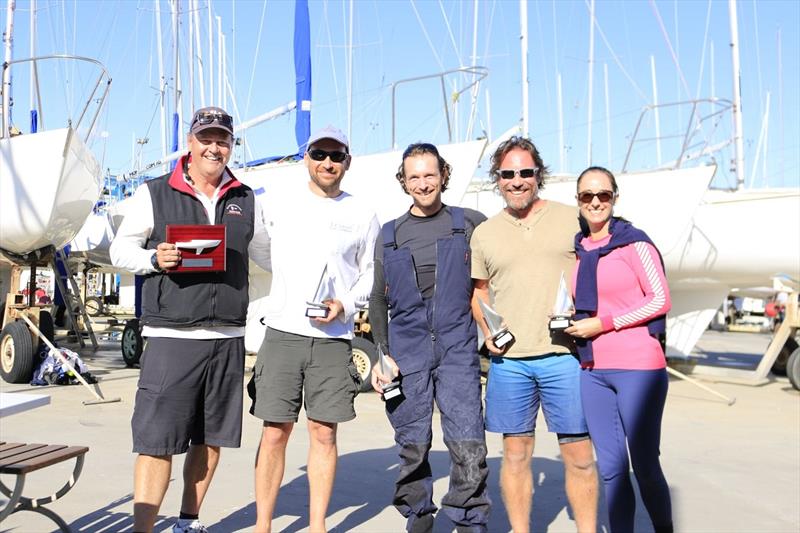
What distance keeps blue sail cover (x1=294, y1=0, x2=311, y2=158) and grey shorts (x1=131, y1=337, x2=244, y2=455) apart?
853 centimetres

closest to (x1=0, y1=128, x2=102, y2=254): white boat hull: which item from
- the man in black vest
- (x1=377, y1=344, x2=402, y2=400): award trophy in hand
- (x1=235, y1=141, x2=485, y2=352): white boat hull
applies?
(x1=235, y1=141, x2=485, y2=352): white boat hull

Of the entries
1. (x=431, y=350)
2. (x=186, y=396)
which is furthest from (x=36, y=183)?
(x=431, y=350)

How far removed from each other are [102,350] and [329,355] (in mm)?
13090

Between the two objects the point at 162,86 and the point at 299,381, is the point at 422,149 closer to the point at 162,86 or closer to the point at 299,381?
the point at 299,381

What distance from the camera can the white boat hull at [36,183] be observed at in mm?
9906

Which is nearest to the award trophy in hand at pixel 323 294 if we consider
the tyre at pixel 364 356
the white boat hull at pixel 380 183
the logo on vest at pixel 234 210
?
the logo on vest at pixel 234 210

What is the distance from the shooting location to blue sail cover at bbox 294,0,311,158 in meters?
11.9

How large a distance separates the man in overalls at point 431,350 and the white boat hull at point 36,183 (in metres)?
7.67

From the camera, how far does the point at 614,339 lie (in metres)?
3.15

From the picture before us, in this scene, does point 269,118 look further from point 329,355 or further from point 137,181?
point 329,355

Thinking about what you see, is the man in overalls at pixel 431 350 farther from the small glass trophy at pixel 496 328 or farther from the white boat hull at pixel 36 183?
the white boat hull at pixel 36 183

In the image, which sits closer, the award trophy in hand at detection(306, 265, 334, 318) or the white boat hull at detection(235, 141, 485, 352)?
the award trophy in hand at detection(306, 265, 334, 318)

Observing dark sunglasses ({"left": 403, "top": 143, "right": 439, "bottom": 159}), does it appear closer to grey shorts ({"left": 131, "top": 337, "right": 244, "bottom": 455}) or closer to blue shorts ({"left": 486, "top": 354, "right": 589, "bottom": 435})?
blue shorts ({"left": 486, "top": 354, "right": 589, "bottom": 435})

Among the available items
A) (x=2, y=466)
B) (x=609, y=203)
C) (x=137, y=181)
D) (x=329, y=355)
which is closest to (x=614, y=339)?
(x=609, y=203)
